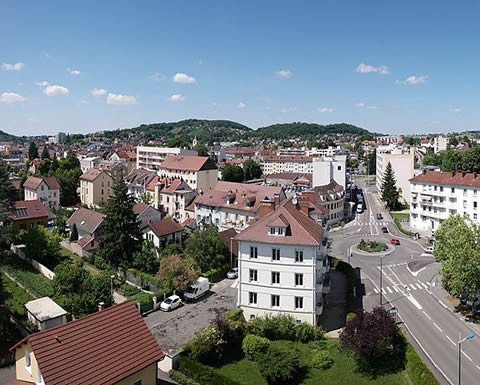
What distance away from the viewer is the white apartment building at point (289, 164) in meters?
175

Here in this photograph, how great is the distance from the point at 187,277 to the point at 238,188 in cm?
2942

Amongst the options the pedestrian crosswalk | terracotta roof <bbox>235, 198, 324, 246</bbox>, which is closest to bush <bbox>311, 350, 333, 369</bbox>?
terracotta roof <bbox>235, 198, 324, 246</bbox>

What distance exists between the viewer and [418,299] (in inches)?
1702

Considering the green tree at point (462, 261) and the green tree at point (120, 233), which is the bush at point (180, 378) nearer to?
the green tree at point (120, 233)

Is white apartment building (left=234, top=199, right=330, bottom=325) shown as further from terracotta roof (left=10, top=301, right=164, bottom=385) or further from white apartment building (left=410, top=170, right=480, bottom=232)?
white apartment building (left=410, top=170, right=480, bottom=232)

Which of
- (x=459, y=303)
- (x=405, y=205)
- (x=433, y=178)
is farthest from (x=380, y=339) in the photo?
(x=405, y=205)

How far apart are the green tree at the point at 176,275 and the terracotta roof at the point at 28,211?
1224 inches

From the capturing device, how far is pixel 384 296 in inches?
1741

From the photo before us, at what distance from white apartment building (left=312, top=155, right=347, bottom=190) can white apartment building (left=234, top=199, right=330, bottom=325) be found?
6117 centimetres

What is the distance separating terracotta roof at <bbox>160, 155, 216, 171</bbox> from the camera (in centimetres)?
9450

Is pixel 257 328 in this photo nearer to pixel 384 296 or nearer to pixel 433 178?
pixel 384 296

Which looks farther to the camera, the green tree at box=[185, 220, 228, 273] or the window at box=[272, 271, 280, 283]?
the green tree at box=[185, 220, 228, 273]

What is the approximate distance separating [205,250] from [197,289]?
7.12 metres

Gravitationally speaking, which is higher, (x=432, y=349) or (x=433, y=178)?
(x=433, y=178)
